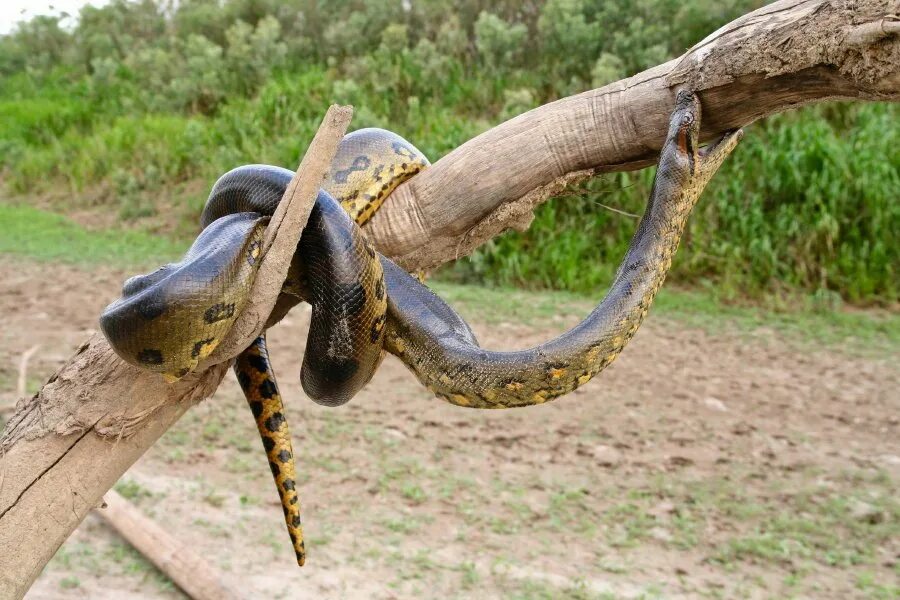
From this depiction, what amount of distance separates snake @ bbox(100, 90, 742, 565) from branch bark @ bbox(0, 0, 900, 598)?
0.30 ft

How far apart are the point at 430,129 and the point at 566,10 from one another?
2461mm

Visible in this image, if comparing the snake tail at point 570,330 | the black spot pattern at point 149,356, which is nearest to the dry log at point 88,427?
the black spot pattern at point 149,356

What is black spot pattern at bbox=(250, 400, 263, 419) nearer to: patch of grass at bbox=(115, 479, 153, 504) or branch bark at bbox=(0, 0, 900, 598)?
branch bark at bbox=(0, 0, 900, 598)

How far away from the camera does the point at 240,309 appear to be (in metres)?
1.87

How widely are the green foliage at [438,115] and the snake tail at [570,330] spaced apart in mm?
4193

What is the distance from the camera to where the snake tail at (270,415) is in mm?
2271

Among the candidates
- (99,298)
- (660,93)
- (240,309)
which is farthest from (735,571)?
(99,298)

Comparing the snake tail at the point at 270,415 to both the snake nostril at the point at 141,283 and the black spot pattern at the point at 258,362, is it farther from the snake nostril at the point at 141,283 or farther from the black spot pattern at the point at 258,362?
the snake nostril at the point at 141,283

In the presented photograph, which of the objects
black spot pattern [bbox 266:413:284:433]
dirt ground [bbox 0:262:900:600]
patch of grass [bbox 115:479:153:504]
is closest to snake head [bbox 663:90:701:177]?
black spot pattern [bbox 266:413:284:433]

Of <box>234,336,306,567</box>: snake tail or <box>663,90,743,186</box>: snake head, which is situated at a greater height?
<box>663,90,743,186</box>: snake head

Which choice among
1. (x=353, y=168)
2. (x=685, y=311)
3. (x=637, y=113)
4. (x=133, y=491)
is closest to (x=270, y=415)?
(x=353, y=168)

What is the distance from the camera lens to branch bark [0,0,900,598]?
181 centimetres

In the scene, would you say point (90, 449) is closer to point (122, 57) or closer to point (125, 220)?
point (125, 220)

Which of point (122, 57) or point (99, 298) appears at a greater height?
point (122, 57)
